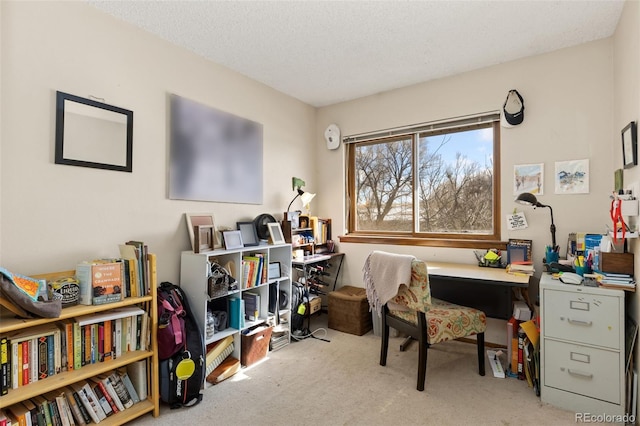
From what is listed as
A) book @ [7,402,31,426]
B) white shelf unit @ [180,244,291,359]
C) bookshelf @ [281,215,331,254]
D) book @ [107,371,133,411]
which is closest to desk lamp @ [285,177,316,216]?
bookshelf @ [281,215,331,254]

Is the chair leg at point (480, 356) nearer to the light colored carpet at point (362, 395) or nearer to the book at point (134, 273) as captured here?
the light colored carpet at point (362, 395)

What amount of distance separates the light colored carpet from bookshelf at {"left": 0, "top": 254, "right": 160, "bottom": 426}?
0.10 meters

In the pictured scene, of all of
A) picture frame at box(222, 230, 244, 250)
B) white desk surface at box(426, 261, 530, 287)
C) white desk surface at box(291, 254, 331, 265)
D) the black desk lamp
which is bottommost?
white desk surface at box(426, 261, 530, 287)

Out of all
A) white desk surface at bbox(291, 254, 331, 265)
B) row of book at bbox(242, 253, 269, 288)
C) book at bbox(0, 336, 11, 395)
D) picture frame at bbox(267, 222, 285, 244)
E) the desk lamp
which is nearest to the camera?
book at bbox(0, 336, 11, 395)

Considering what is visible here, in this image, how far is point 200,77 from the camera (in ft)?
8.80

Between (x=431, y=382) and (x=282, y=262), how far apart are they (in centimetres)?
157

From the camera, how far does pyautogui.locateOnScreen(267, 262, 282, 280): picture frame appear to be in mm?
2867

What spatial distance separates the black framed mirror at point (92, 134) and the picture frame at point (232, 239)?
0.82 m

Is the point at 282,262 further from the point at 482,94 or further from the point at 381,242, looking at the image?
the point at 482,94

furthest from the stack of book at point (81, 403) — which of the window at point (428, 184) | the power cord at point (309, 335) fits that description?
the window at point (428, 184)

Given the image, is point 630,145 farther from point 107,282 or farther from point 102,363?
point 102,363

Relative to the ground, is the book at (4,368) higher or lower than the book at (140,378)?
higher

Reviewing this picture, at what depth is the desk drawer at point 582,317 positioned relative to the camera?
1.86m

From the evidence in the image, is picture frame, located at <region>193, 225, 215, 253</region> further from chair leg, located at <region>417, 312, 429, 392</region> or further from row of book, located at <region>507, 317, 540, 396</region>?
row of book, located at <region>507, 317, 540, 396</region>
